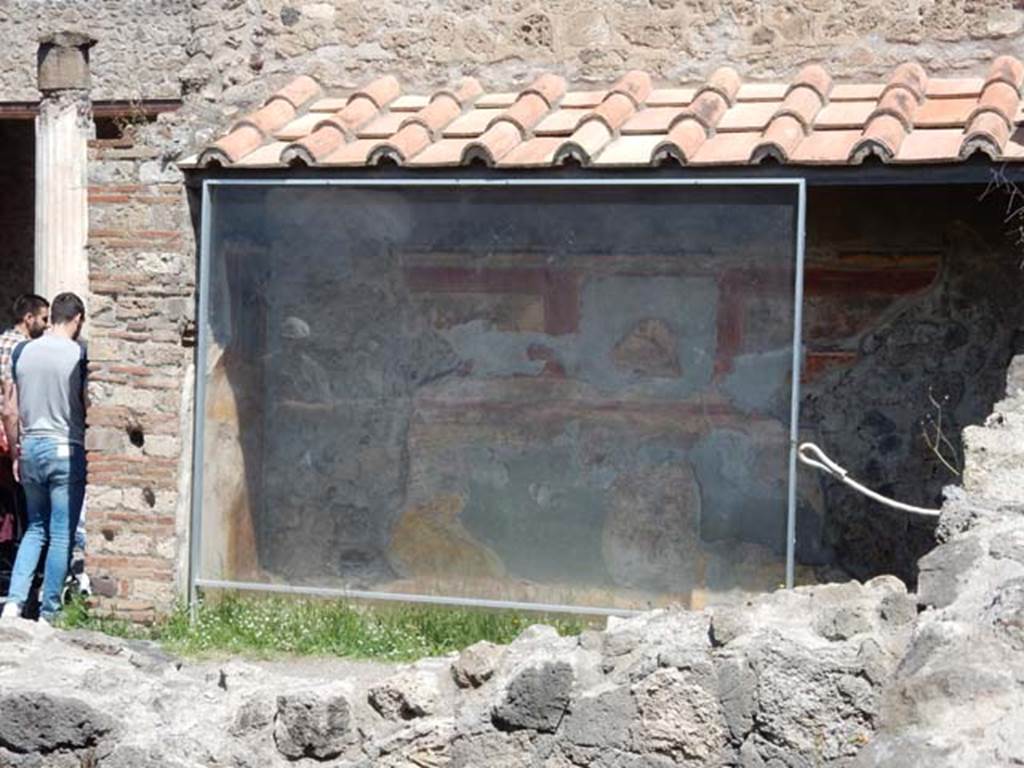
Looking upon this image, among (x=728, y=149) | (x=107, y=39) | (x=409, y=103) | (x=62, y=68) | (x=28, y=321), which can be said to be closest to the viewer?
(x=728, y=149)

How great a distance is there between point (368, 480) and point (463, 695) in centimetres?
387

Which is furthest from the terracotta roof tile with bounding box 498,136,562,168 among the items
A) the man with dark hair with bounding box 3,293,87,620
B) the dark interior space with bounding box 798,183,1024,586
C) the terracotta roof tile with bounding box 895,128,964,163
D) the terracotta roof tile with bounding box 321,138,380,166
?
the man with dark hair with bounding box 3,293,87,620

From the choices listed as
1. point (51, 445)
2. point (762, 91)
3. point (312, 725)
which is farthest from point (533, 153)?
point (312, 725)

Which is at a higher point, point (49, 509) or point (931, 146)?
point (931, 146)

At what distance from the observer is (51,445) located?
8391 mm

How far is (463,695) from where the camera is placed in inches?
165

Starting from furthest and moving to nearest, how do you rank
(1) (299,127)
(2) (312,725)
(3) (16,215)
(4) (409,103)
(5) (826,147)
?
(3) (16,215) → (4) (409,103) → (1) (299,127) → (5) (826,147) → (2) (312,725)

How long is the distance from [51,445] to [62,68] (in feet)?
16.3

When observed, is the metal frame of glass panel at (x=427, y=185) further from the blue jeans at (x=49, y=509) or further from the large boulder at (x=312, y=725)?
the large boulder at (x=312, y=725)

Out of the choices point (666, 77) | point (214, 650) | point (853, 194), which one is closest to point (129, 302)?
point (214, 650)

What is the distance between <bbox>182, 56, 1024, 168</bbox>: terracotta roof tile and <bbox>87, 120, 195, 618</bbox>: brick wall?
36cm

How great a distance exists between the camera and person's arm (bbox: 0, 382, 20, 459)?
8703 millimetres

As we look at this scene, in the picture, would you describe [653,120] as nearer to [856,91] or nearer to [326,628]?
[856,91]

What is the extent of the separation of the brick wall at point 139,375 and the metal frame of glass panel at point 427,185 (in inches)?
3.8
